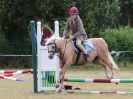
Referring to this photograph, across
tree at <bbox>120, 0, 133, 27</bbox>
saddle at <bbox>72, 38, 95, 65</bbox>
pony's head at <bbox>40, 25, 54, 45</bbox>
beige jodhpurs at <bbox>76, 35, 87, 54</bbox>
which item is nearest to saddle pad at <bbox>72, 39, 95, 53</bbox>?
saddle at <bbox>72, 38, 95, 65</bbox>

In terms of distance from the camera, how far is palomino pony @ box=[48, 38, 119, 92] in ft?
42.7


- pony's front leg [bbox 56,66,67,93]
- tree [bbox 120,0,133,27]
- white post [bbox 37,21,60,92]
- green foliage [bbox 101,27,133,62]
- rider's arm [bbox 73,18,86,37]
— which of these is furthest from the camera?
tree [bbox 120,0,133,27]

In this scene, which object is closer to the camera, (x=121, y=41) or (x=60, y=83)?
(x=60, y=83)

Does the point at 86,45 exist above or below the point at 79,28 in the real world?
below

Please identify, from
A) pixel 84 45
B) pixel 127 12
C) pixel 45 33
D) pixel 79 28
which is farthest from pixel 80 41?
pixel 127 12

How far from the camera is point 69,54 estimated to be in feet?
43.5

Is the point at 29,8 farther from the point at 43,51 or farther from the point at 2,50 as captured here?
the point at 43,51

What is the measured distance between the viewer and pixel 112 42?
33531 millimetres

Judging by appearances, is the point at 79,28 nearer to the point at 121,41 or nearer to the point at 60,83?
the point at 60,83

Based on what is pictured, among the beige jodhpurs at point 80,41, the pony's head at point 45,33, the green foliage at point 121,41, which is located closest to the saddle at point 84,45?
the beige jodhpurs at point 80,41

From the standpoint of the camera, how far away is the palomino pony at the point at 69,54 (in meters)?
13.0

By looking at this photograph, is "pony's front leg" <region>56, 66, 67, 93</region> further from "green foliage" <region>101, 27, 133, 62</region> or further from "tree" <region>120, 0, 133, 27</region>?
"tree" <region>120, 0, 133, 27</region>

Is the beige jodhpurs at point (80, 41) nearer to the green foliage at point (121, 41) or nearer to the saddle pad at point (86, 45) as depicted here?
the saddle pad at point (86, 45)

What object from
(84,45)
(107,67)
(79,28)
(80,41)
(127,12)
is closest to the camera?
(79,28)
